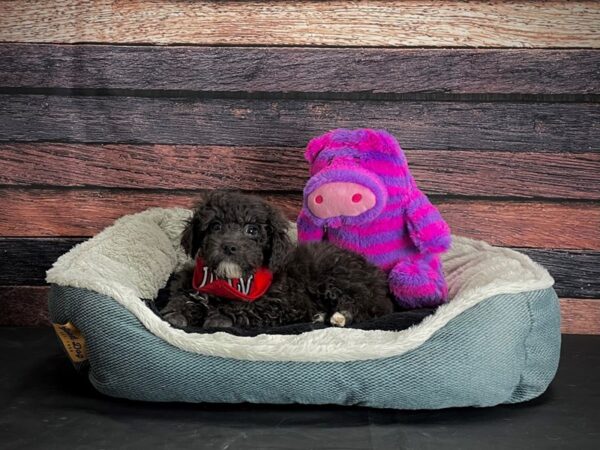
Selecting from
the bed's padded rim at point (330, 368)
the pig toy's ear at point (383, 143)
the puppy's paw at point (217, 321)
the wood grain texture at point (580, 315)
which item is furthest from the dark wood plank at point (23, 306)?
the wood grain texture at point (580, 315)

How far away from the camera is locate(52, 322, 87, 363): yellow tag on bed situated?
7.66 feet

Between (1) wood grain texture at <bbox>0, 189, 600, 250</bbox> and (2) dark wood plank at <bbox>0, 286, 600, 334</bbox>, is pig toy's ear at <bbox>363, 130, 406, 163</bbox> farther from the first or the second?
(2) dark wood plank at <bbox>0, 286, 600, 334</bbox>

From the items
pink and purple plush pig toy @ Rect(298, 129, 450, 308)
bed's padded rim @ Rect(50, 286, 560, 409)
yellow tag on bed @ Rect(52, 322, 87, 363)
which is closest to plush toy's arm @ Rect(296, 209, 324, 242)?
pink and purple plush pig toy @ Rect(298, 129, 450, 308)

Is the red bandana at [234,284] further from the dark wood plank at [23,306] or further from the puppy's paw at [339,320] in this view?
the dark wood plank at [23,306]

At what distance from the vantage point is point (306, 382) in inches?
84.7

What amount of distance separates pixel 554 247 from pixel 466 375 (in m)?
1.25

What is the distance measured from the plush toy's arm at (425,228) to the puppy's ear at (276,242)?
1.68ft

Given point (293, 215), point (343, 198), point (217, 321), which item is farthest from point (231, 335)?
point (293, 215)

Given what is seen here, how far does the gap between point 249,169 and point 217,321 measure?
98cm

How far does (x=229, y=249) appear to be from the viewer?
7.76ft

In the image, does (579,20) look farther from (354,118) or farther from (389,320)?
(389,320)

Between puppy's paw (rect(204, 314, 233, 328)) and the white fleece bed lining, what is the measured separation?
0.22m

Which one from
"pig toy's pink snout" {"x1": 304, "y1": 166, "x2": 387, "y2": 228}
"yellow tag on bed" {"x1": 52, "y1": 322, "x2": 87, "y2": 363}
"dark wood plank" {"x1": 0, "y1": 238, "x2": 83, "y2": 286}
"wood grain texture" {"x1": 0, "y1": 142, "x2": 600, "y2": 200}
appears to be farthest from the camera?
"dark wood plank" {"x1": 0, "y1": 238, "x2": 83, "y2": 286}

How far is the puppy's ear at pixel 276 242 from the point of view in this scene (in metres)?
2.46
